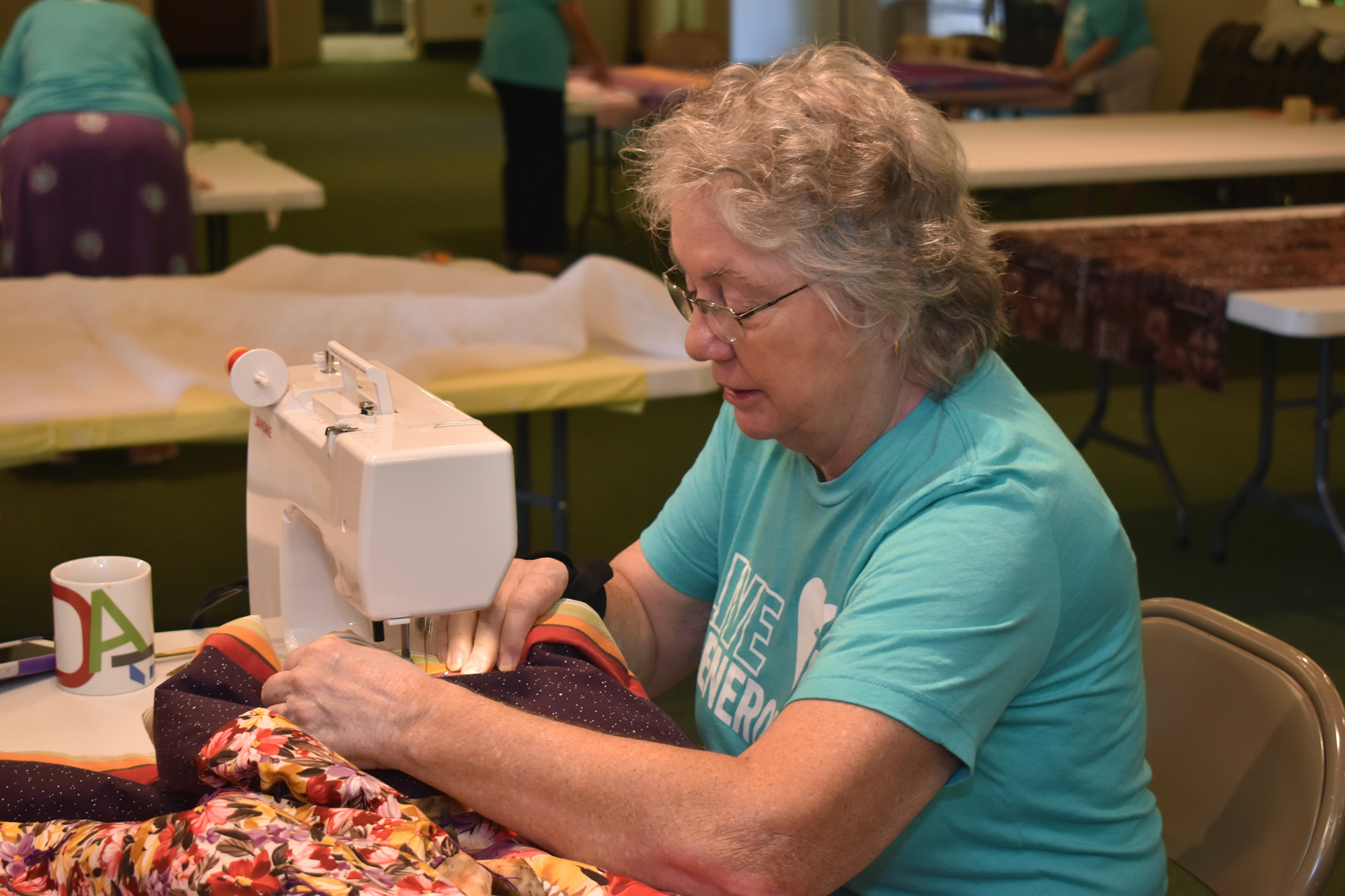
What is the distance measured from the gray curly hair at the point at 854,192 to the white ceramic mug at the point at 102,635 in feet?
2.19

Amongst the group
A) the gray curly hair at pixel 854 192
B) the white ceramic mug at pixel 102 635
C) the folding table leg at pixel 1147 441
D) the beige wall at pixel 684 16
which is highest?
the beige wall at pixel 684 16

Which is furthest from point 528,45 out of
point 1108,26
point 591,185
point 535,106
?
point 1108,26

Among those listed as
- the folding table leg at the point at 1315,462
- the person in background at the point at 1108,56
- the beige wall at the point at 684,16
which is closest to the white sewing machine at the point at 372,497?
the folding table leg at the point at 1315,462

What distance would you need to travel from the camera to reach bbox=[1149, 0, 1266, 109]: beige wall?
8508 millimetres

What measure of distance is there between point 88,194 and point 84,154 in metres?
0.10

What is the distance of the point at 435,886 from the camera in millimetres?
840

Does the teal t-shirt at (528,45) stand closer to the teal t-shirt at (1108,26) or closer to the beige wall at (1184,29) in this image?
the teal t-shirt at (1108,26)

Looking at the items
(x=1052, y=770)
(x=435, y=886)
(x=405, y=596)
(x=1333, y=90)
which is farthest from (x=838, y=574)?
(x=1333, y=90)

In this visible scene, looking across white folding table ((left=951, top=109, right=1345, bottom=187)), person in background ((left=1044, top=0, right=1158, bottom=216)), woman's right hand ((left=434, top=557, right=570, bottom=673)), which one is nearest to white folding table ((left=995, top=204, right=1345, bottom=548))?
white folding table ((left=951, top=109, right=1345, bottom=187))

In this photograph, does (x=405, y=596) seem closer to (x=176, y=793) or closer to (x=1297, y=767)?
(x=176, y=793)

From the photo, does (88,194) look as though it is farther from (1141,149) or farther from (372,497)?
(1141,149)

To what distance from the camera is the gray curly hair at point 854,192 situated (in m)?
1.13

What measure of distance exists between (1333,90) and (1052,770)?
759 centimetres

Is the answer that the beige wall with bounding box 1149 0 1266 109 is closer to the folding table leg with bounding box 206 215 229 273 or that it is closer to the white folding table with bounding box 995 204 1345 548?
the white folding table with bounding box 995 204 1345 548
